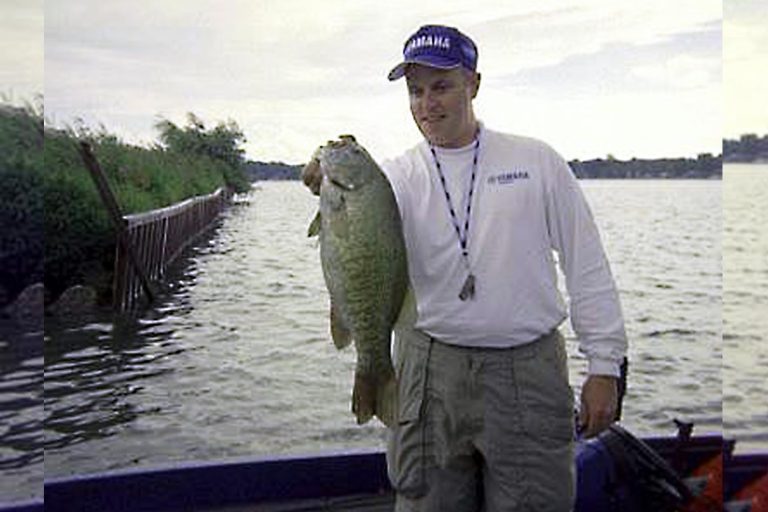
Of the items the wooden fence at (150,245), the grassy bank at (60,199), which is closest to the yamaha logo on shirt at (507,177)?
the grassy bank at (60,199)

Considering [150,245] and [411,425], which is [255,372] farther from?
[411,425]

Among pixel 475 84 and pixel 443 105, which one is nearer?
pixel 443 105

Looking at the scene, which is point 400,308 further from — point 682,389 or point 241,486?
point 682,389

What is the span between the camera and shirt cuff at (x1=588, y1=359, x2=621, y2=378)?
317cm

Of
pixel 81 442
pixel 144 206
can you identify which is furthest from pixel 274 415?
pixel 144 206

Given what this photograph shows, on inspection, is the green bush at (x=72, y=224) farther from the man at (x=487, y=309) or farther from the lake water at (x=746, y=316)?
the man at (x=487, y=309)

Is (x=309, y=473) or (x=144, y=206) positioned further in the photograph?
(x=144, y=206)

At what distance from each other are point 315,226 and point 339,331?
351 mm

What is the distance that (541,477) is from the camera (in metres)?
3.11

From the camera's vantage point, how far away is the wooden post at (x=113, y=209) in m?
17.5

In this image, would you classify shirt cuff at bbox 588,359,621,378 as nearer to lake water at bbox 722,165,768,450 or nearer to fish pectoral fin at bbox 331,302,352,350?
fish pectoral fin at bbox 331,302,352,350

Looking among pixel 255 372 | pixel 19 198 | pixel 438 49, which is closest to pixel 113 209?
pixel 19 198

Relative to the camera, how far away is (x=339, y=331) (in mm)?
2998

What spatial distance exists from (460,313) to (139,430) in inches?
375
